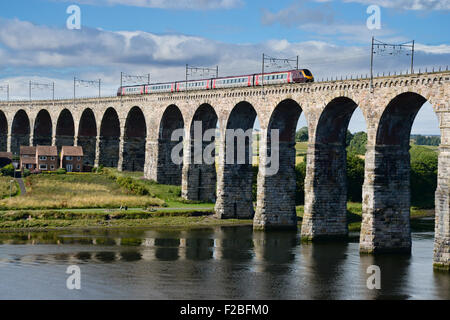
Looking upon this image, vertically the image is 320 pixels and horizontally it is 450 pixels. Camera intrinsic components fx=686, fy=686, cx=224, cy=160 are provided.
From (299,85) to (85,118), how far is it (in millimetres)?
54445

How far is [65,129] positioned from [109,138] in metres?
15.1

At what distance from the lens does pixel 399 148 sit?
53.9 meters

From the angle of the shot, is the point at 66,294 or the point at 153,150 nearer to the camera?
the point at 66,294

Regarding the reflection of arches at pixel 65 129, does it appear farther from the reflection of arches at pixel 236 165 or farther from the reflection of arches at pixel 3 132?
the reflection of arches at pixel 236 165

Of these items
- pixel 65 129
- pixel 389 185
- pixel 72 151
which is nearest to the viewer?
pixel 389 185

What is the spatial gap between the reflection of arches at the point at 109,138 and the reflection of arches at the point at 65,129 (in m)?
13.6

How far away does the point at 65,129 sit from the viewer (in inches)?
4562

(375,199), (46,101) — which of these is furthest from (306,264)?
(46,101)

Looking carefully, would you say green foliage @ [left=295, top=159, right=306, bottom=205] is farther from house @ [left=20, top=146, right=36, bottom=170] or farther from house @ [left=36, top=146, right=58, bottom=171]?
house @ [left=20, top=146, right=36, bottom=170]

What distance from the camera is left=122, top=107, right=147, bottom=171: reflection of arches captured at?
97125 mm

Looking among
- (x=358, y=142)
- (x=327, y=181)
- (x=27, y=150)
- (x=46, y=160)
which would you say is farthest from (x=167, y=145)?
(x=358, y=142)

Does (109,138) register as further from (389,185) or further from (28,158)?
(389,185)

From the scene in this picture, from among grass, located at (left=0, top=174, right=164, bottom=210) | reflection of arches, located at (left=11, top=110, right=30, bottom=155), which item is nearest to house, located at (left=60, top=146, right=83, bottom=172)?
grass, located at (left=0, top=174, right=164, bottom=210)
